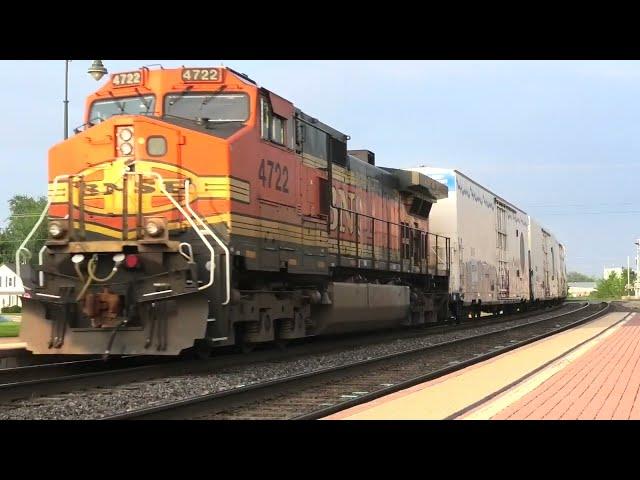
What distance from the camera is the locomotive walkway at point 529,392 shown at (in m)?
6.08

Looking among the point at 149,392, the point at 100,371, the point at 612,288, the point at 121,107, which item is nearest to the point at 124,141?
the point at 121,107

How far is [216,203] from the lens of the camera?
9.77 meters

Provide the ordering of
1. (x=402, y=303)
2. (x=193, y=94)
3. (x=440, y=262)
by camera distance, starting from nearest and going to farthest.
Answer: (x=193, y=94) < (x=402, y=303) < (x=440, y=262)

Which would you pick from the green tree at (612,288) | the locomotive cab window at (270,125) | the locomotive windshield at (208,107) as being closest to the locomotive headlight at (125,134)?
the locomotive windshield at (208,107)

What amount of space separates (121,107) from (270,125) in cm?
228

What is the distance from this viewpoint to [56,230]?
31.6 feet

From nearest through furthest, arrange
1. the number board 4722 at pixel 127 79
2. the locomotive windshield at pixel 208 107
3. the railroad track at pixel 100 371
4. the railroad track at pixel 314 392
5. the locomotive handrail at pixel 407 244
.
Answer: the railroad track at pixel 314 392, the railroad track at pixel 100 371, the locomotive windshield at pixel 208 107, the number board 4722 at pixel 127 79, the locomotive handrail at pixel 407 244

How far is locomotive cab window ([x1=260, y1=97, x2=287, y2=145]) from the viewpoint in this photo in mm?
10781

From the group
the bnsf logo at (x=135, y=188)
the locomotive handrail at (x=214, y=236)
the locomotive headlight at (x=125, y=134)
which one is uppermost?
the locomotive headlight at (x=125, y=134)

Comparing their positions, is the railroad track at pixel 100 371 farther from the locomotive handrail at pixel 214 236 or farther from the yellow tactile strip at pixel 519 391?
the yellow tactile strip at pixel 519 391

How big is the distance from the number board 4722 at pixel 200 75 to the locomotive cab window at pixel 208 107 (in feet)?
0.73
